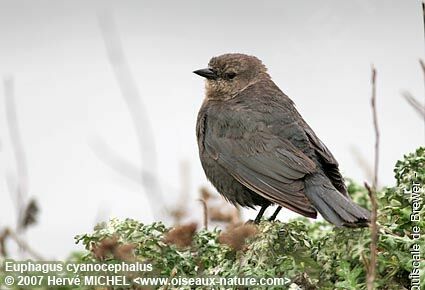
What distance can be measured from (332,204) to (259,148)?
3.42 ft

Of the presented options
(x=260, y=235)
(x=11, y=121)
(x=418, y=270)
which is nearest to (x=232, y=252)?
(x=260, y=235)

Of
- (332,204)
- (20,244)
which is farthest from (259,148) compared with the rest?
(20,244)

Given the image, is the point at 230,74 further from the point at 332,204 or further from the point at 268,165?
the point at 332,204

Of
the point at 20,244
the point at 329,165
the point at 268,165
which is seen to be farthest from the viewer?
the point at 268,165

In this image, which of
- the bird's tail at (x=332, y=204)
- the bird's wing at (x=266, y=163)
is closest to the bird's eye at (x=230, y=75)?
the bird's wing at (x=266, y=163)

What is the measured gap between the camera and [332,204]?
3.88m

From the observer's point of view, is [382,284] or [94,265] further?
[94,265]

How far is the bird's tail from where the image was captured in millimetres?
3465

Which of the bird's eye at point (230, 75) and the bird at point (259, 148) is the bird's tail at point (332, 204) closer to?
the bird at point (259, 148)

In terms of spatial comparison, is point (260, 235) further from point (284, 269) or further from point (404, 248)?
point (404, 248)

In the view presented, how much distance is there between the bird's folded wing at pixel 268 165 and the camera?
4305 mm

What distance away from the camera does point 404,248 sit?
10.8ft

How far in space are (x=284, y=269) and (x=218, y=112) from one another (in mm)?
2089

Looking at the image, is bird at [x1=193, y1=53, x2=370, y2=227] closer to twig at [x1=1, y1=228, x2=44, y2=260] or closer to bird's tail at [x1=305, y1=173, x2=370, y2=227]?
bird's tail at [x1=305, y1=173, x2=370, y2=227]
